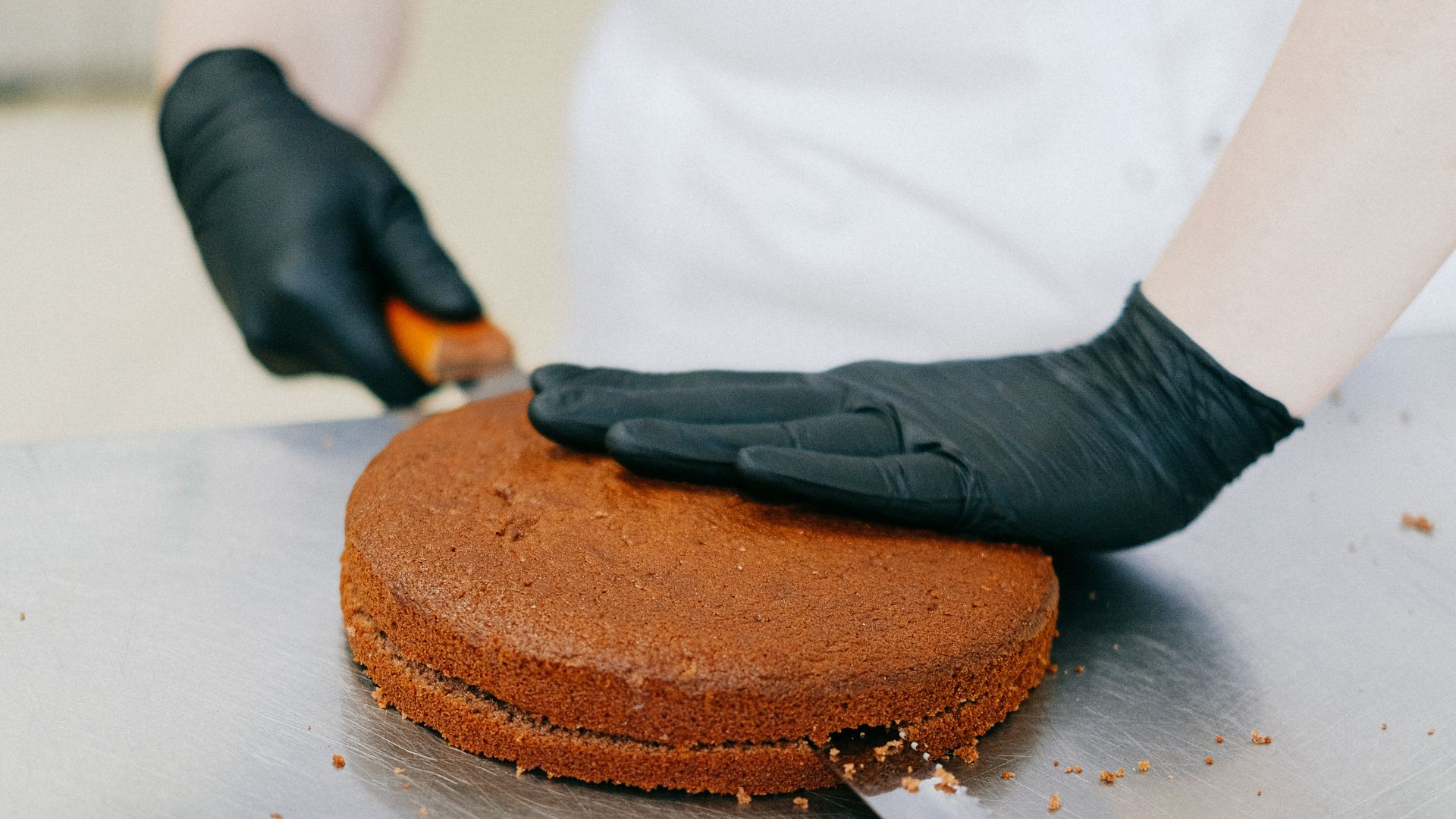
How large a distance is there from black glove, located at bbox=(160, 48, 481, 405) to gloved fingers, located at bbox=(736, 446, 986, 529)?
2.31 ft

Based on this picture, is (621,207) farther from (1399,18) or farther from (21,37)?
(21,37)

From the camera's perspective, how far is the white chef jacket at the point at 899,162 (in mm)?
1815

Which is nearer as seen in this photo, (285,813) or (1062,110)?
(285,813)

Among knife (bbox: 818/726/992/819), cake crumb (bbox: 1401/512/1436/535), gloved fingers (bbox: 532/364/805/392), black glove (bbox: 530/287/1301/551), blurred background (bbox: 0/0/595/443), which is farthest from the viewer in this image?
blurred background (bbox: 0/0/595/443)

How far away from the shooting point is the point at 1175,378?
1.33m

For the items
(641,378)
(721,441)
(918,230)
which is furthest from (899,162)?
(721,441)

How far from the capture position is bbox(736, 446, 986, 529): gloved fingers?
1.21 meters

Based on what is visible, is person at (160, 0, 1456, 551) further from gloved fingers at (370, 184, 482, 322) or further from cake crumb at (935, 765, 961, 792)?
cake crumb at (935, 765, 961, 792)

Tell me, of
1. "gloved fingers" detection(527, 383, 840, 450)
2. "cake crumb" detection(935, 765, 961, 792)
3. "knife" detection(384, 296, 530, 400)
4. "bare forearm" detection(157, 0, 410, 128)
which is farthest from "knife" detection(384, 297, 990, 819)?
"bare forearm" detection(157, 0, 410, 128)

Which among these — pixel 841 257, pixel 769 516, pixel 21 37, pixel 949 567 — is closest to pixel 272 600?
pixel 769 516

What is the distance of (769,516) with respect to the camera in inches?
49.4

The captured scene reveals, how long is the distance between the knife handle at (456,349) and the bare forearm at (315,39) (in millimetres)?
736

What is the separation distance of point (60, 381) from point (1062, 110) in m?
4.81

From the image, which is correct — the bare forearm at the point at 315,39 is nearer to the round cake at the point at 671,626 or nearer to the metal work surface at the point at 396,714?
the metal work surface at the point at 396,714
